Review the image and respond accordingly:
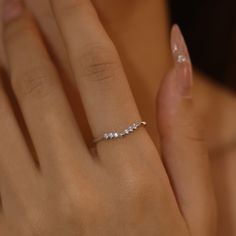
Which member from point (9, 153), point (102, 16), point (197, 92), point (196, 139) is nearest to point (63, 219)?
point (9, 153)

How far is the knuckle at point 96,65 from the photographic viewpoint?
0.79 meters

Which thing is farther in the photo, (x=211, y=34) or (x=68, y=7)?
(x=211, y=34)

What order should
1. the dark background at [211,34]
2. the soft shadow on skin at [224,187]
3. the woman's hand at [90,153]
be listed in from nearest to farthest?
the woman's hand at [90,153]
the soft shadow on skin at [224,187]
the dark background at [211,34]

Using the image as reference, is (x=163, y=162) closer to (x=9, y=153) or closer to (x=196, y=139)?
(x=196, y=139)

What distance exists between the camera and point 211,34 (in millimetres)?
1361

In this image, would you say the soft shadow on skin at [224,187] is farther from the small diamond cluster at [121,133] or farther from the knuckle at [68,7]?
the knuckle at [68,7]

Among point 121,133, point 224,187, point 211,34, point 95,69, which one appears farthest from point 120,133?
point 211,34

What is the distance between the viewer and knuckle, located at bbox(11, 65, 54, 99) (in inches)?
31.8

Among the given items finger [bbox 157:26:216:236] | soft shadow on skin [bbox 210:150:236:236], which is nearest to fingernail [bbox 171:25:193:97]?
finger [bbox 157:26:216:236]

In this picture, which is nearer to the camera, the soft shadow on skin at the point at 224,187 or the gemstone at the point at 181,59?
the gemstone at the point at 181,59

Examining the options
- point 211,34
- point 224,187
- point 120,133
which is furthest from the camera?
point 211,34

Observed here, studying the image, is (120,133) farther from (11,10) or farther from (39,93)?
(11,10)

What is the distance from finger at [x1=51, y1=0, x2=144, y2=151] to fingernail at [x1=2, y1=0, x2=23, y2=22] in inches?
2.3

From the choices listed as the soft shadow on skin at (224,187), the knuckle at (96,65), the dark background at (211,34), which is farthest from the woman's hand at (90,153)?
the dark background at (211,34)
